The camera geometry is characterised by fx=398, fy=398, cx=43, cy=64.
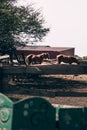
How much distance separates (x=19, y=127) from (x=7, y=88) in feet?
35.5

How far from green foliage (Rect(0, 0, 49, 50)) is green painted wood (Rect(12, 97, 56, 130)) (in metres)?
20.4

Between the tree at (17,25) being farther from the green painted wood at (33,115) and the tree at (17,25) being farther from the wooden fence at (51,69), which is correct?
the green painted wood at (33,115)

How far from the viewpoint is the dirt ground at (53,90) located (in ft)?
66.3

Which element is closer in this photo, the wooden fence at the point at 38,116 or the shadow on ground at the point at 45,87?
the wooden fence at the point at 38,116

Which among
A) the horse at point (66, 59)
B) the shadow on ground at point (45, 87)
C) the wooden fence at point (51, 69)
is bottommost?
the shadow on ground at point (45, 87)

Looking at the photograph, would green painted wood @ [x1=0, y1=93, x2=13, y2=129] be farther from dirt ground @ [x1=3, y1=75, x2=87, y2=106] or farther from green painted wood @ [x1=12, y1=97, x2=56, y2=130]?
dirt ground @ [x1=3, y1=75, x2=87, y2=106]

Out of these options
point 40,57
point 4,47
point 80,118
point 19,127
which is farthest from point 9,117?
point 4,47

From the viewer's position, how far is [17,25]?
1265 inches

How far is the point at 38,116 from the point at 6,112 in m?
0.86

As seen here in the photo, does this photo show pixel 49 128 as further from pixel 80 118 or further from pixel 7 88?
A: pixel 7 88

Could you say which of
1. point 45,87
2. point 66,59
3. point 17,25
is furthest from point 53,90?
point 17,25

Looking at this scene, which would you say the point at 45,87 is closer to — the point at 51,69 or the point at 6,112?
the point at 51,69

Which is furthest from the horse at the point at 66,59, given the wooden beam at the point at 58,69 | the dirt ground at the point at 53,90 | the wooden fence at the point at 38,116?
the wooden fence at the point at 38,116

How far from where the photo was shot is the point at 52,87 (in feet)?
82.0
